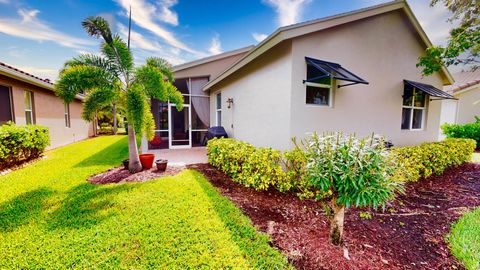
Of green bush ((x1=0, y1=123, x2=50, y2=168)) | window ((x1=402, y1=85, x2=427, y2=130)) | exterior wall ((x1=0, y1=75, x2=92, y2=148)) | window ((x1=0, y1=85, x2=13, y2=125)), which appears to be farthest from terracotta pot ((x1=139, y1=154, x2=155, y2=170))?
window ((x1=402, y1=85, x2=427, y2=130))

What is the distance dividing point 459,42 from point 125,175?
12.3 meters

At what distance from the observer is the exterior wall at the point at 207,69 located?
10852 millimetres

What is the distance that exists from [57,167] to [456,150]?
590 inches

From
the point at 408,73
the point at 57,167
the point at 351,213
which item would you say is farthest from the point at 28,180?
the point at 408,73

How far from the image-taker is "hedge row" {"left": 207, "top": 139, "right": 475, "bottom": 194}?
444cm

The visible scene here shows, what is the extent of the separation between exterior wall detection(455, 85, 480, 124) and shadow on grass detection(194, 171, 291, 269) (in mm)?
19514

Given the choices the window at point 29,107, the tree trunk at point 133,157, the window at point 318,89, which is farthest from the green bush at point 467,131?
the window at point 29,107

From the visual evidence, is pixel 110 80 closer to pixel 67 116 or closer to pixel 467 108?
pixel 67 116

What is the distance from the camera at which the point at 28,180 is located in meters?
5.20

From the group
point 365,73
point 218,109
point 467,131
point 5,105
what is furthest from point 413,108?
point 5,105

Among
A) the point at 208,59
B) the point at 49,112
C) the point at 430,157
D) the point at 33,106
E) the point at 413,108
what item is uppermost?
the point at 208,59

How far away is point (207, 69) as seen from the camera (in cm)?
1121

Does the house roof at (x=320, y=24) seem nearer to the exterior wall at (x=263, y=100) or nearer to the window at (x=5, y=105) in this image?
the exterior wall at (x=263, y=100)

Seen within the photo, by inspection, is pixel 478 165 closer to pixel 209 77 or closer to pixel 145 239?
pixel 145 239
